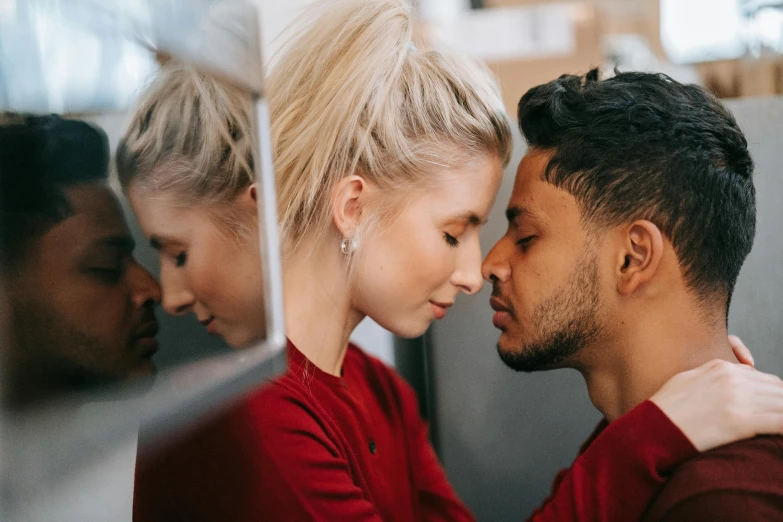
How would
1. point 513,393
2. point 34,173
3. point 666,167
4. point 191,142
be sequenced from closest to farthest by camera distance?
1. point 34,173
2. point 191,142
3. point 666,167
4. point 513,393

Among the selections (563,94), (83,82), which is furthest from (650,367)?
(83,82)

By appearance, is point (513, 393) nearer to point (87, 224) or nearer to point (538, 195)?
point (538, 195)

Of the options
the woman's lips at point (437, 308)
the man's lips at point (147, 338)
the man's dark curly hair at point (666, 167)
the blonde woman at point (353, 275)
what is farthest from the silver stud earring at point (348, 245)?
the man's lips at point (147, 338)

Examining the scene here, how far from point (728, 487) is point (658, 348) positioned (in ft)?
0.55

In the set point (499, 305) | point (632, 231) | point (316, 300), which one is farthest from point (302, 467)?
point (632, 231)

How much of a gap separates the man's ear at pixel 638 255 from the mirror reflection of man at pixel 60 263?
503 millimetres

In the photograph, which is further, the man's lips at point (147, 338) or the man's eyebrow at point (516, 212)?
the man's eyebrow at point (516, 212)

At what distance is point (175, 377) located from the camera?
1.37ft

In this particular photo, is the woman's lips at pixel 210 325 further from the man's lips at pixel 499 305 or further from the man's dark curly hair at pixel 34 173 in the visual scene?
the man's lips at pixel 499 305

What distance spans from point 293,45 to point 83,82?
0.43m

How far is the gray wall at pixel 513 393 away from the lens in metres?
0.79

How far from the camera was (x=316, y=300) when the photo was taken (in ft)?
2.48

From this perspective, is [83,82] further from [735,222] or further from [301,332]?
[735,222]

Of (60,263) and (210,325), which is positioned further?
(210,325)
